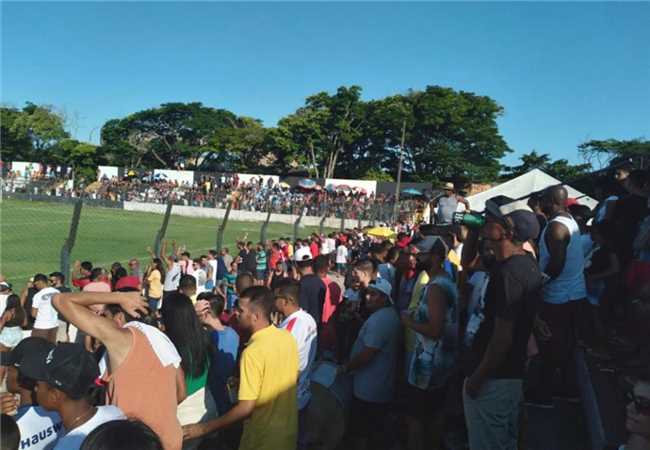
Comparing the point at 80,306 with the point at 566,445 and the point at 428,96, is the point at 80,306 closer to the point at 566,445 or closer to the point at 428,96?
the point at 566,445

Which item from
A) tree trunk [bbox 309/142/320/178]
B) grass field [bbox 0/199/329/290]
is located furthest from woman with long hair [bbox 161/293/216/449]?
tree trunk [bbox 309/142/320/178]

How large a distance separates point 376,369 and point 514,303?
1.68 metres

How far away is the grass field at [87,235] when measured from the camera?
51.9 feet

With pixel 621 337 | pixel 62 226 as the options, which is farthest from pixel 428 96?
pixel 621 337

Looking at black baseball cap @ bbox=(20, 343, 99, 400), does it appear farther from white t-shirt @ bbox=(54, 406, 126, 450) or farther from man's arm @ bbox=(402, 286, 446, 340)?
man's arm @ bbox=(402, 286, 446, 340)

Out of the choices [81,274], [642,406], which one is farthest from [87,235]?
[642,406]

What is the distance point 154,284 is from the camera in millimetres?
10047

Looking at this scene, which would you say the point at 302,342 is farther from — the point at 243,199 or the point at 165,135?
the point at 165,135

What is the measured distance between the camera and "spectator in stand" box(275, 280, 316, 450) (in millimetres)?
4172

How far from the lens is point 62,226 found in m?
22.9

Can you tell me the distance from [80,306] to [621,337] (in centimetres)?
458

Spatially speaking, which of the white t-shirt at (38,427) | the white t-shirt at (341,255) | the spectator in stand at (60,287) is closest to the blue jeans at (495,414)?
the white t-shirt at (38,427)

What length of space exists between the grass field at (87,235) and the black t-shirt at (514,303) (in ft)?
38.6

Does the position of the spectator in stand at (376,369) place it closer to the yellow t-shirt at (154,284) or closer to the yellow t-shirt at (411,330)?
the yellow t-shirt at (411,330)
